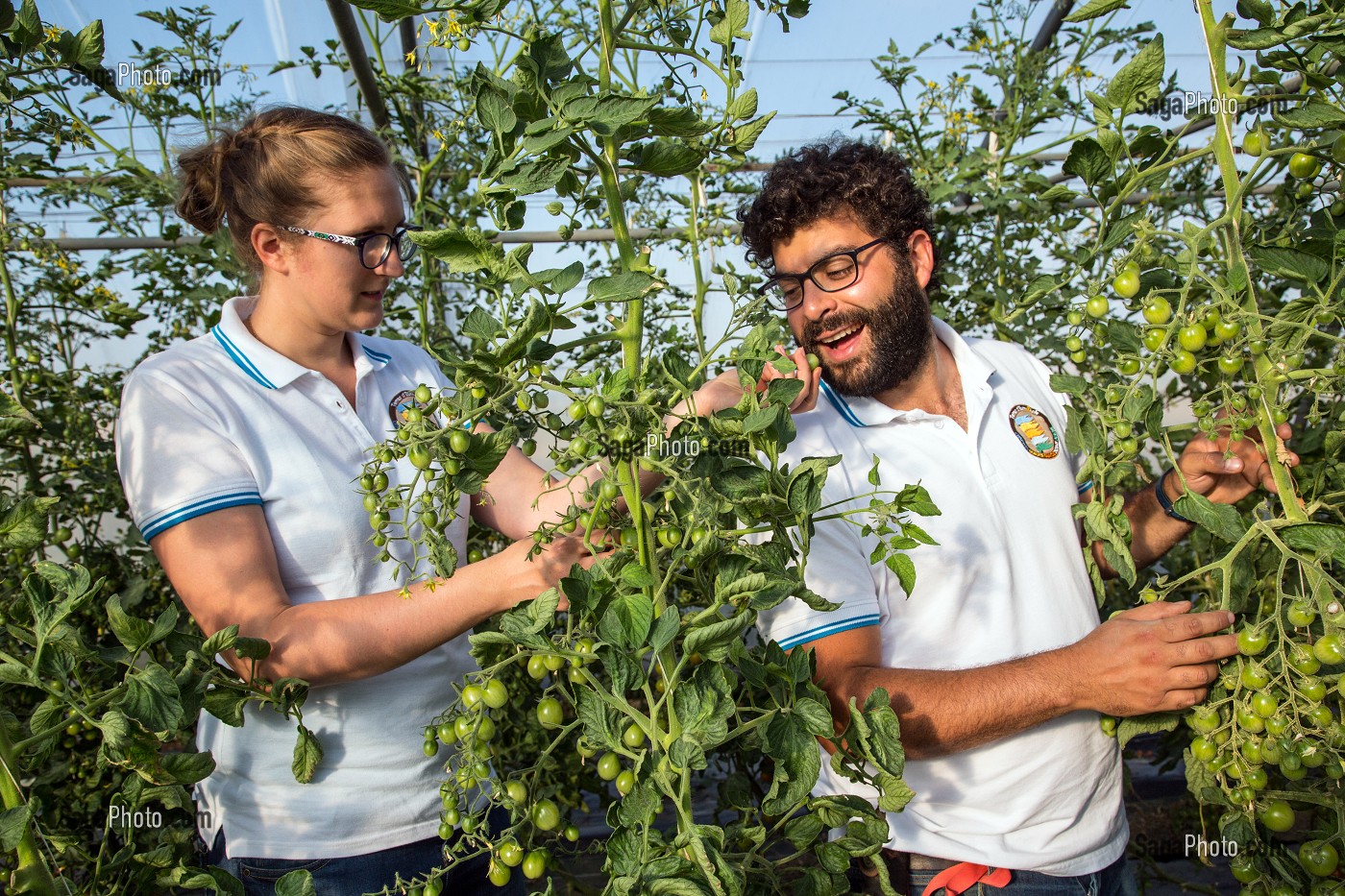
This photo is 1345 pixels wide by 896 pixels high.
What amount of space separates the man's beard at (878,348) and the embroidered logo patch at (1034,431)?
0.63 feet

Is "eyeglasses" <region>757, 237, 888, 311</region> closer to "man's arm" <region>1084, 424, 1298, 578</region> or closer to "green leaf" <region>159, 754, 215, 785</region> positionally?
"man's arm" <region>1084, 424, 1298, 578</region>

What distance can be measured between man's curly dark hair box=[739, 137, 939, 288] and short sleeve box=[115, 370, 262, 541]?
0.98 meters

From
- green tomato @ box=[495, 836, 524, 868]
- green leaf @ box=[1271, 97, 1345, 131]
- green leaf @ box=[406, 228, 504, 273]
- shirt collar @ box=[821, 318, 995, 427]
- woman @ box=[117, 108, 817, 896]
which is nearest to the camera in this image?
green leaf @ box=[406, 228, 504, 273]

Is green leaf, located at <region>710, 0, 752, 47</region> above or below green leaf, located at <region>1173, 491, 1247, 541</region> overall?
above

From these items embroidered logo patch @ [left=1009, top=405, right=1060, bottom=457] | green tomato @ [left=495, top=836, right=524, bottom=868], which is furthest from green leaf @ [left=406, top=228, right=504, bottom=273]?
embroidered logo patch @ [left=1009, top=405, right=1060, bottom=457]

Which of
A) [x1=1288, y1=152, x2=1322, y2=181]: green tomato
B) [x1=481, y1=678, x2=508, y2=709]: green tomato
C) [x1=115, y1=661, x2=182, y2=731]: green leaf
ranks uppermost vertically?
[x1=1288, y1=152, x2=1322, y2=181]: green tomato

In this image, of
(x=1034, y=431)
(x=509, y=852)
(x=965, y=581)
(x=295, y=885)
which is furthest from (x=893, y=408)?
(x=295, y=885)

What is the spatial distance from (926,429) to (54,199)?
2741 millimetres

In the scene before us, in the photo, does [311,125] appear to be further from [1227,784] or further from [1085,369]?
[1085,369]

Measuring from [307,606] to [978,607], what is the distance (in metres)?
0.97

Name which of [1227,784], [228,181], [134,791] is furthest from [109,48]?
[1227,784]

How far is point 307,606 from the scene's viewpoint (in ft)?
3.94

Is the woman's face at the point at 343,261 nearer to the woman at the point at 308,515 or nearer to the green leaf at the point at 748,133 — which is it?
the woman at the point at 308,515

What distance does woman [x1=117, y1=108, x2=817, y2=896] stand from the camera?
1.18 meters
